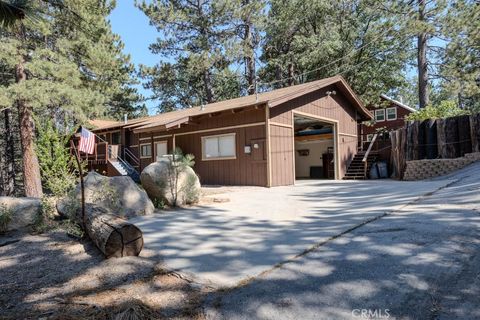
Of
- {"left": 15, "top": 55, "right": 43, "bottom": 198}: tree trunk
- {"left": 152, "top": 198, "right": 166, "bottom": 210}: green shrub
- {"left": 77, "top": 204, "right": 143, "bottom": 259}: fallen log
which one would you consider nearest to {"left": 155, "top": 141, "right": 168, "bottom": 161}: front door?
{"left": 15, "top": 55, "right": 43, "bottom": 198}: tree trunk

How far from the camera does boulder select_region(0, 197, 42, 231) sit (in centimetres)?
552

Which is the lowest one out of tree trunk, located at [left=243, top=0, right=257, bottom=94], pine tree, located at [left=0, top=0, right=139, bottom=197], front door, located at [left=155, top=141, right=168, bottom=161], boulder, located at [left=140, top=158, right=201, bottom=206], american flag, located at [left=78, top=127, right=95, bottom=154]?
boulder, located at [left=140, top=158, right=201, bottom=206]

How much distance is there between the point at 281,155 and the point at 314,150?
6.81 m

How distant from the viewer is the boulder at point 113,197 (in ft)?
19.2

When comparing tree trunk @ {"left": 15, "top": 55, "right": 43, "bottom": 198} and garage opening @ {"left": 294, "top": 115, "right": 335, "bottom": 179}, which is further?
garage opening @ {"left": 294, "top": 115, "right": 335, "bottom": 179}

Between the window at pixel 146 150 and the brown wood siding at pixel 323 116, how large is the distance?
7.75m

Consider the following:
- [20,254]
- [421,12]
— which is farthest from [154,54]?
[20,254]

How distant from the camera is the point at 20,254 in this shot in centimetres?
429

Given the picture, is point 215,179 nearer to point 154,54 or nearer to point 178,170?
point 178,170

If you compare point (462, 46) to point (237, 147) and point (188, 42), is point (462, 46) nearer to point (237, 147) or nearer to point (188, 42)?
point (237, 147)

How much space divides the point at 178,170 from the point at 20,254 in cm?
379

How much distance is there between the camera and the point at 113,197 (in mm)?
6152

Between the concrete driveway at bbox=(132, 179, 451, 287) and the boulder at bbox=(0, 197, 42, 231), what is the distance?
1760 mm

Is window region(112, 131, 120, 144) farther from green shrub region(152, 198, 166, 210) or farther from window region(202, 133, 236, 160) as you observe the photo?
green shrub region(152, 198, 166, 210)
